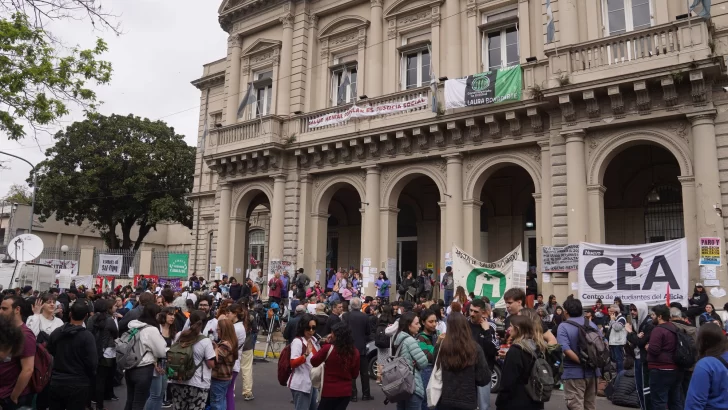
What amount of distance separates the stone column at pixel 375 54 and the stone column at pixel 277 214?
206 inches

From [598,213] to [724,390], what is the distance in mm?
12131

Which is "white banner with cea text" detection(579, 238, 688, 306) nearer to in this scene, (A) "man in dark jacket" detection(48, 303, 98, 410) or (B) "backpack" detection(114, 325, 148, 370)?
(B) "backpack" detection(114, 325, 148, 370)

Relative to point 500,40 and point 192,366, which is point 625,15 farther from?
point 192,366

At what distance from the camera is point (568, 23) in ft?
55.1

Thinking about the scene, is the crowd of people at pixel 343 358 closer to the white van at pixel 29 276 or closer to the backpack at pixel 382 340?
the backpack at pixel 382 340

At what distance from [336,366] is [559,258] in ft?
36.9

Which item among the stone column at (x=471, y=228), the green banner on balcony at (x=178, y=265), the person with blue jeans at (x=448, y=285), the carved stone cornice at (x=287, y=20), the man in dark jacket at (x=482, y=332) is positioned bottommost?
the man in dark jacket at (x=482, y=332)

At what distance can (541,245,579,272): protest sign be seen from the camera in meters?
15.7

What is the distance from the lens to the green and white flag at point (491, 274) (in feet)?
50.9

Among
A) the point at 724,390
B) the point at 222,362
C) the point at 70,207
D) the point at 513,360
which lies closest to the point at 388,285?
the point at 222,362

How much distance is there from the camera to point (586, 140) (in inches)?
645

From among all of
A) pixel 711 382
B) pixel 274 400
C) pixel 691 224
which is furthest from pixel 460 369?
pixel 691 224

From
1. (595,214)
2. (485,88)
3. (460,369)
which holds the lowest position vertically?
(460,369)

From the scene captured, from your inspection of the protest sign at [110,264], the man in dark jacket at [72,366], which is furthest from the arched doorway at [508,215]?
the protest sign at [110,264]
